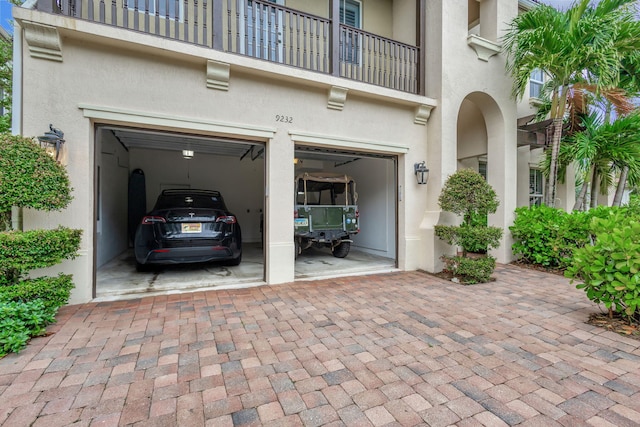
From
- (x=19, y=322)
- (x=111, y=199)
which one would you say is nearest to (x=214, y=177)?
(x=111, y=199)

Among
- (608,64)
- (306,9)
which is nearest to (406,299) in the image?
(608,64)

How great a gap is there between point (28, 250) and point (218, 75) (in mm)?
3209

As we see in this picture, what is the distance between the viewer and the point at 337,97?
206 inches

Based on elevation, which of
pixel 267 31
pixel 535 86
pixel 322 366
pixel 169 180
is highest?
pixel 535 86

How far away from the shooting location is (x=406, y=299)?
13.6ft

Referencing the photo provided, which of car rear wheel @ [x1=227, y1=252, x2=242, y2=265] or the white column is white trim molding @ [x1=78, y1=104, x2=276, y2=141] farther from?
car rear wheel @ [x1=227, y1=252, x2=242, y2=265]

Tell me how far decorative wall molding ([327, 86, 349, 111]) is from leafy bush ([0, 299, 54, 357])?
15.9 ft

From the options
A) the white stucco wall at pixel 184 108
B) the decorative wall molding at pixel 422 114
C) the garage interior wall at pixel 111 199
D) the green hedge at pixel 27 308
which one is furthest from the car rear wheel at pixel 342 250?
the green hedge at pixel 27 308

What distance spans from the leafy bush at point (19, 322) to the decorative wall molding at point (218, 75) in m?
3.49

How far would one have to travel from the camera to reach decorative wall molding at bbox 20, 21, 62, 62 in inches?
Result: 138

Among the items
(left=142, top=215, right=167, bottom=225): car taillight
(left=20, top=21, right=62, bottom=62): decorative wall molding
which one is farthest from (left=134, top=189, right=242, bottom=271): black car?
(left=20, top=21, right=62, bottom=62): decorative wall molding

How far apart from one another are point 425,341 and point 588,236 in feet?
16.7

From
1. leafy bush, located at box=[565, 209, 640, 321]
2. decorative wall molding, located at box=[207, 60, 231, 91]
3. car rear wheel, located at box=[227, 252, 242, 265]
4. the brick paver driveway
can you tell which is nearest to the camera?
the brick paver driveway

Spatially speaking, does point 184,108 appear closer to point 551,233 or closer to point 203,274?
point 203,274
